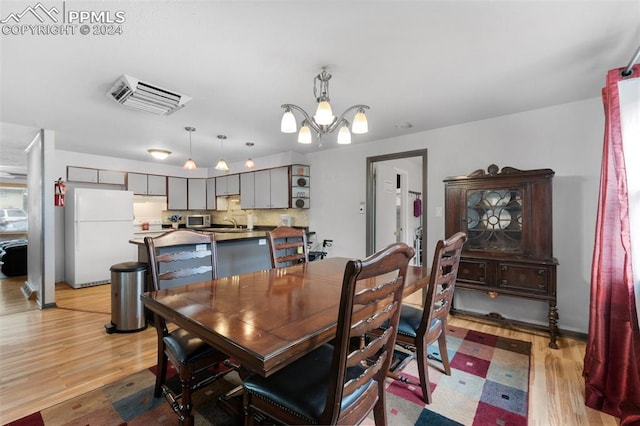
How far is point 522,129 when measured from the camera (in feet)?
9.74

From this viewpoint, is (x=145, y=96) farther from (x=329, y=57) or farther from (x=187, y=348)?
(x=187, y=348)

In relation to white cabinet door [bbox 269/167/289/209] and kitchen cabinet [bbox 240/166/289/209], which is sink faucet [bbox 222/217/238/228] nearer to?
kitchen cabinet [bbox 240/166/289/209]

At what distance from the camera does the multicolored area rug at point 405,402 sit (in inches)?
63.5

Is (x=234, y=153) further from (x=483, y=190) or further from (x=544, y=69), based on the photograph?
(x=544, y=69)

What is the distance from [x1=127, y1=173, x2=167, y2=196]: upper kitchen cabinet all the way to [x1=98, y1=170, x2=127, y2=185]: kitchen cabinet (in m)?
0.11

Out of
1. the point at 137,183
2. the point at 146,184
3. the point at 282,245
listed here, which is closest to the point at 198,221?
the point at 146,184

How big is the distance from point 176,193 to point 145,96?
4369 millimetres

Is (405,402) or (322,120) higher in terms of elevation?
(322,120)

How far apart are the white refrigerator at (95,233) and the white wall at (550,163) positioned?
459 cm

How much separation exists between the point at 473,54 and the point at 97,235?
5.61 meters

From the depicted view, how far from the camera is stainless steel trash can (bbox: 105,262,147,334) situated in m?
2.81

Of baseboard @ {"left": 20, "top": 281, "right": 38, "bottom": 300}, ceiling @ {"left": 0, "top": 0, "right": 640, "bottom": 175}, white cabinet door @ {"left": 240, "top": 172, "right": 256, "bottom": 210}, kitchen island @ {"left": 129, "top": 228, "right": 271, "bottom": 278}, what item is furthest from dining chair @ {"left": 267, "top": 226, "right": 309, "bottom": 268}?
baseboard @ {"left": 20, "top": 281, "right": 38, "bottom": 300}

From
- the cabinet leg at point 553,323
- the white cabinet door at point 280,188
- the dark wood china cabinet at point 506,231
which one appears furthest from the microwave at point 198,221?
the cabinet leg at point 553,323

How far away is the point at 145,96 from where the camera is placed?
2.36 meters
